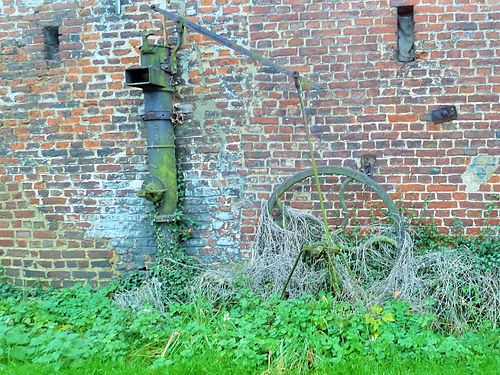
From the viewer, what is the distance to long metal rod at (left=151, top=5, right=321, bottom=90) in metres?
4.52

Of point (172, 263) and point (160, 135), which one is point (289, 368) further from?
point (160, 135)

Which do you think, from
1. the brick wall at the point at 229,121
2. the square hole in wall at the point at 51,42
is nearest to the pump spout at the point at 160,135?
the brick wall at the point at 229,121

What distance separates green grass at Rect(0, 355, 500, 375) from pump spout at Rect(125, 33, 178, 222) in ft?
5.27

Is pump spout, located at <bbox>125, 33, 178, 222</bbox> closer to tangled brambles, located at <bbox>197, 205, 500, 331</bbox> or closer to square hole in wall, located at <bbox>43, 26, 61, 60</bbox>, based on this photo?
tangled brambles, located at <bbox>197, 205, 500, 331</bbox>

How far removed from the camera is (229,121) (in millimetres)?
4840

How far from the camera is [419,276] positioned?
14.0 ft

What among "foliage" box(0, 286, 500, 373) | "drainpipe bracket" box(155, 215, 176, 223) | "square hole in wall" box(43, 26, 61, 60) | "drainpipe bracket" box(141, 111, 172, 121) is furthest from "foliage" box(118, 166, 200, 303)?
"square hole in wall" box(43, 26, 61, 60)

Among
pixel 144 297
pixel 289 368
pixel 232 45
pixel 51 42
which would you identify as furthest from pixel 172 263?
pixel 51 42

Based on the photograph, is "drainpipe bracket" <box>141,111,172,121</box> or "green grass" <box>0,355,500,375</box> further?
"drainpipe bracket" <box>141,111,172,121</box>

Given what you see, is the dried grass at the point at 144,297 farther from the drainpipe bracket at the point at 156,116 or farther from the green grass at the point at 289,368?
the drainpipe bracket at the point at 156,116

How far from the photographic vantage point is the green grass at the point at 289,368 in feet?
10.9

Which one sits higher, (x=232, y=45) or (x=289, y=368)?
(x=232, y=45)

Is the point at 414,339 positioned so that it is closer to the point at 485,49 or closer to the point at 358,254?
Answer: the point at 358,254

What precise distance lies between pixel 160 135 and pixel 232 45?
3.71 feet
